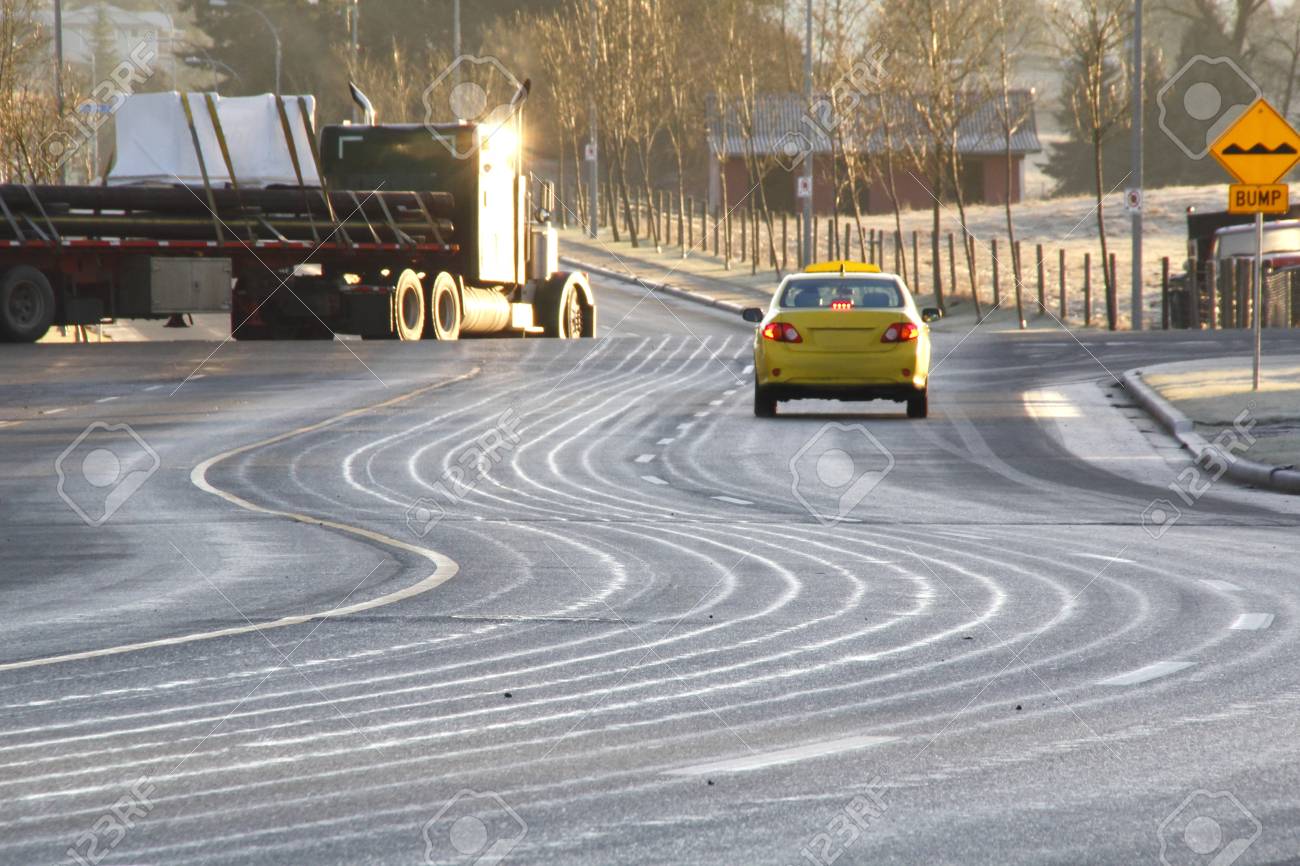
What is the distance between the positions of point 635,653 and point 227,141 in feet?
79.6

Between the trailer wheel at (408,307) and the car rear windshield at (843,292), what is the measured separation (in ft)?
34.7

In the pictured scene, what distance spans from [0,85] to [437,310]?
17579mm

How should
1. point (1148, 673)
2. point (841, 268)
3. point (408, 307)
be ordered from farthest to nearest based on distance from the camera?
point (408, 307)
point (841, 268)
point (1148, 673)

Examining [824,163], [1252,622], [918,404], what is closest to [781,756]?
[1252,622]

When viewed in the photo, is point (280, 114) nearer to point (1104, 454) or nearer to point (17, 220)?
point (17, 220)

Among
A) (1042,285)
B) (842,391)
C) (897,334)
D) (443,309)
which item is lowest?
(842,391)

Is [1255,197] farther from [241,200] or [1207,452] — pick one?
[241,200]

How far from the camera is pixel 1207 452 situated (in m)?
17.9

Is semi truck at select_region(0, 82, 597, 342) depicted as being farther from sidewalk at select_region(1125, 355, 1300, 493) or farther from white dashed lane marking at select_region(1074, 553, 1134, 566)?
white dashed lane marking at select_region(1074, 553, 1134, 566)

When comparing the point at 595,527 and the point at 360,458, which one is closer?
the point at 595,527

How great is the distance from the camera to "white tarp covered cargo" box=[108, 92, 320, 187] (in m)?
30.9

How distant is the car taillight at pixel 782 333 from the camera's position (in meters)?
20.8

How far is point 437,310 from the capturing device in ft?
104

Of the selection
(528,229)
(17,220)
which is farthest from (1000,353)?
(17,220)
